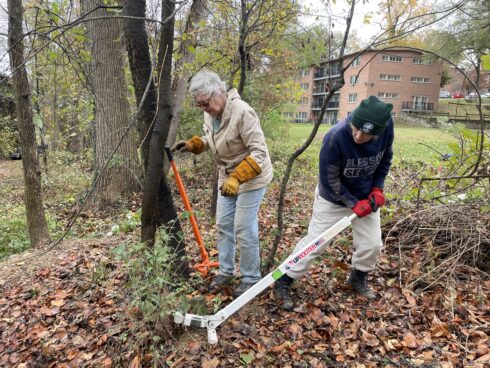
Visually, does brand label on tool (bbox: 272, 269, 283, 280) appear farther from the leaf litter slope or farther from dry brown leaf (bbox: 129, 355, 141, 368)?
dry brown leaf (bbox: 129, 355, 141, 368)

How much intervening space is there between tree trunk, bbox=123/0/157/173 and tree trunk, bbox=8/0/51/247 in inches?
82.3

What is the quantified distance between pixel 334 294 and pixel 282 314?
0.56 meters

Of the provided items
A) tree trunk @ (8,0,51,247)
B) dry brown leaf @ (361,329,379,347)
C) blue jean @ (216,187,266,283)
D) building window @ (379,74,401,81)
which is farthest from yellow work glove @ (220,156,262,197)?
building window @ (379,74,401,81)

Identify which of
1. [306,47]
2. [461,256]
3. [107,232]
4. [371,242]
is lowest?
[107,232]

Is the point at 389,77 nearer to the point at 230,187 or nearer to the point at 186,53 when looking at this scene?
the point at 186,53

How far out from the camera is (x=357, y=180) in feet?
9.29

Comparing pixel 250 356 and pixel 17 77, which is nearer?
pixel 250 356

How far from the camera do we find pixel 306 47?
182 inches

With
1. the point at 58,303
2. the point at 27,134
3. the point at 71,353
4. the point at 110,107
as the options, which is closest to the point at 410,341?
the point at 71,353

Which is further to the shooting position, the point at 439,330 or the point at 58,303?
the point at 58,303

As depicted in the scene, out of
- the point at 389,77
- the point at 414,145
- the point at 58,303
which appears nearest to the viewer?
the point at 58,303

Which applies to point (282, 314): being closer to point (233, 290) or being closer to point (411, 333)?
point (233, 290)

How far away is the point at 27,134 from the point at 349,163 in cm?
410

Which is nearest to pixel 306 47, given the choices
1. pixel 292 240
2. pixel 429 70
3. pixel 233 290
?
pixel 292 240
